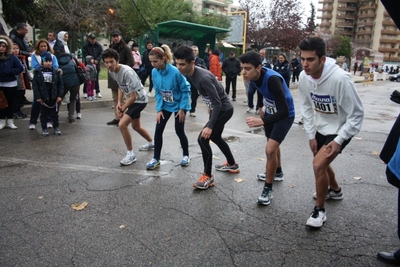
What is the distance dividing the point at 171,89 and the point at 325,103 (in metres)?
2.22

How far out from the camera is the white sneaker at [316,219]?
10.8ft

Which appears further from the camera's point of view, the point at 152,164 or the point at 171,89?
the point at 152,164

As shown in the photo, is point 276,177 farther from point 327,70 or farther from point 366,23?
point 366,23

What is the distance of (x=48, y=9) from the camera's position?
28.5 metres

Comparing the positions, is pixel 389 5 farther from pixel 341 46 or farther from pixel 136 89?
pixel 341 46

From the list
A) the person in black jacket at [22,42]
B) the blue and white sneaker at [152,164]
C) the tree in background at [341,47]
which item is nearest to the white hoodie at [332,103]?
the blue and white sneaker at [152,164]

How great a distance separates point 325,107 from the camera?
3322 millimetres

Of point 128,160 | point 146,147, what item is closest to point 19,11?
point 146,147

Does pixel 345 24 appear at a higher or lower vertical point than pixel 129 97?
higher

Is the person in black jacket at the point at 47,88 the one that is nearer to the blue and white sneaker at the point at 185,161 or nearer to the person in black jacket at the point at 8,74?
the person in black jacket at the point at 8,74

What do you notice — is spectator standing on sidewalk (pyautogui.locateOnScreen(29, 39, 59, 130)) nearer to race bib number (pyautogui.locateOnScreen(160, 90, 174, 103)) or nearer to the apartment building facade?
race bib number (pyautogui.locateOnScreen(160, 90, 174, 103))

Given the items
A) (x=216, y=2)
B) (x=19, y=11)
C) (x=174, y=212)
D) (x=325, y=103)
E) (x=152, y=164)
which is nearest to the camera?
(x=325, y=103)

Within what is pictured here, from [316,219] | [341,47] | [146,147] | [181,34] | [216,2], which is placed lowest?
[146,147]

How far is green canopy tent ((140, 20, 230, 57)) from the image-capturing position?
14945 millimetres
